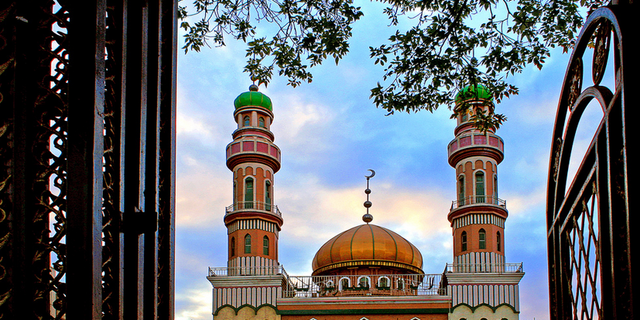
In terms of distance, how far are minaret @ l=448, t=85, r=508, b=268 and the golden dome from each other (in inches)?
110

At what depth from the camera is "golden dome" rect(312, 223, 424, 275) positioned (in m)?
32.0

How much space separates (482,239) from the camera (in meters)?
29.6

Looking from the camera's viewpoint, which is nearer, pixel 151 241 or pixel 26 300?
pixel 26 300

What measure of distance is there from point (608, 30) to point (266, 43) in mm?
4983

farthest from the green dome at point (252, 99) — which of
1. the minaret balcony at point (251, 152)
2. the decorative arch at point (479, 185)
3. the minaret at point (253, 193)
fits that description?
the decorative arch at point (479, 185)

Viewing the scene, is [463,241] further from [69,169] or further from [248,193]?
[69,169]

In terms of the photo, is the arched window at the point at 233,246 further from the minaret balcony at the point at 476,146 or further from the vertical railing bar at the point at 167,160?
the vertical railing bar at the point at 167,160

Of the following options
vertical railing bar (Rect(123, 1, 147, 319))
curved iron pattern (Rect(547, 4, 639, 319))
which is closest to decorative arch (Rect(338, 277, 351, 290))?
curved iron pattern (Rect(547, 4, 639, 319))

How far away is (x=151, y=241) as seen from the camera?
120 inches

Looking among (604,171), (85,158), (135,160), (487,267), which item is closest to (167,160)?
(135,160)

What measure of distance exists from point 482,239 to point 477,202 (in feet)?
4.89

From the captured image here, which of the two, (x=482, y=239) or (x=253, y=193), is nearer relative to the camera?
(x=482, y=239)

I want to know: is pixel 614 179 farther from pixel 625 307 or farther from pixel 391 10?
pixel 391 10

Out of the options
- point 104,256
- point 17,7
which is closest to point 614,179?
point 104,256
